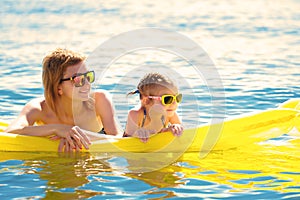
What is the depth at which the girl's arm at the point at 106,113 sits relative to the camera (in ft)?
19.7

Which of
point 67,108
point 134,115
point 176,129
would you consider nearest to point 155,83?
point 134,115

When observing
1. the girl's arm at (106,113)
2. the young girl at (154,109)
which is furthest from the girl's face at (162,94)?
the girl's arm at (106,113)

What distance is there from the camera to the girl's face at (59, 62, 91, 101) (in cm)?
584

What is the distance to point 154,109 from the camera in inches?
227

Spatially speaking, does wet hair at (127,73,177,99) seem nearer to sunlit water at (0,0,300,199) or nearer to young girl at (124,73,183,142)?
young girl at (124,73,183,142)

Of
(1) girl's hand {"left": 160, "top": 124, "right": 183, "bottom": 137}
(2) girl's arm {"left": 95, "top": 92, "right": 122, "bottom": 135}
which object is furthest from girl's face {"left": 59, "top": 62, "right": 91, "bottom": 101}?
(1) girl's hand {"left": 160, "top": 124, "right": 183, "bottom": 137}

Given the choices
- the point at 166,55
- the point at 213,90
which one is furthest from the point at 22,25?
the point at 213,90

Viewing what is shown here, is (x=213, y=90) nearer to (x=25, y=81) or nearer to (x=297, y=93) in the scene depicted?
(x=297, y=93)

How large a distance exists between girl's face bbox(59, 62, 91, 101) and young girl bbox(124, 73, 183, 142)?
451 mm

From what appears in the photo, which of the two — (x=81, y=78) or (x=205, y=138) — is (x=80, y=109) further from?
(x=205, y=138)

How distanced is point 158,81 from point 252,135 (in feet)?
3.23

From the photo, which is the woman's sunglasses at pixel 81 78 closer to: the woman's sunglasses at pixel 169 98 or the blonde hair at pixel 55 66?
the blonde hair at pixel 55 66

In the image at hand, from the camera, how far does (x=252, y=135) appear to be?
5.95 m

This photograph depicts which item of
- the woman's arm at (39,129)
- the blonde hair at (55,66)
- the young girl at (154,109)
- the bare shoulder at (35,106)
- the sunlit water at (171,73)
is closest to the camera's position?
the sunlit water at (171,73)
